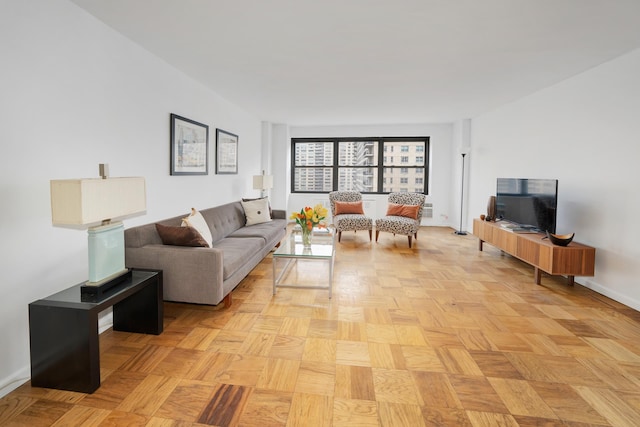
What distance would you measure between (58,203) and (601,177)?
15.0 feet

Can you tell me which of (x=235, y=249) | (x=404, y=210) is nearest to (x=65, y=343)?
(x=235, y=249)

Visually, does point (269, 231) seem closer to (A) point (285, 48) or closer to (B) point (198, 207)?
(B) point (198, 207)

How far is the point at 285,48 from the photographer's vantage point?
304 centimetres

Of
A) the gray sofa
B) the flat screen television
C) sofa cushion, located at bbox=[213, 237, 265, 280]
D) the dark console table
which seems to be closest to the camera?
the dark console table

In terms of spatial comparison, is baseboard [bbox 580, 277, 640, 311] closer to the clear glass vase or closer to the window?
the clear glass vase

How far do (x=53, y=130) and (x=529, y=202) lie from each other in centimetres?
482

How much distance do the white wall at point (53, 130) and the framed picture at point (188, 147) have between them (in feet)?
1.04

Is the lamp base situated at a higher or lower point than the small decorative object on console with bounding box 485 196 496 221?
lower

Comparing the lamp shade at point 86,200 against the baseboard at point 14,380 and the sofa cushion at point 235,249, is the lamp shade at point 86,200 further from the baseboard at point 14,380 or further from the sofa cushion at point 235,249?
the sofa cushion at point 235,249

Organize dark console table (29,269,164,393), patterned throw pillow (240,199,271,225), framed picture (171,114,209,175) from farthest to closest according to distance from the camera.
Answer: patterned throw pillow (240,199,271,225), framed picture (171,114,209,175), dark console table (29,269,164,393)

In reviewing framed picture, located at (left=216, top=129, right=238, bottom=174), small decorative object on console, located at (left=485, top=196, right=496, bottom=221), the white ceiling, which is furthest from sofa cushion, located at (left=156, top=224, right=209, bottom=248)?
small decorative object on console, located at (left=485, top=196, right=496, bottom=221)

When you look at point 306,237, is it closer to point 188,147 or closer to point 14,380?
point 188,147

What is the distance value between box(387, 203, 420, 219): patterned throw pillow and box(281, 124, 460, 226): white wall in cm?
156

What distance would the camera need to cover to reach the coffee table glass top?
3328 mm
